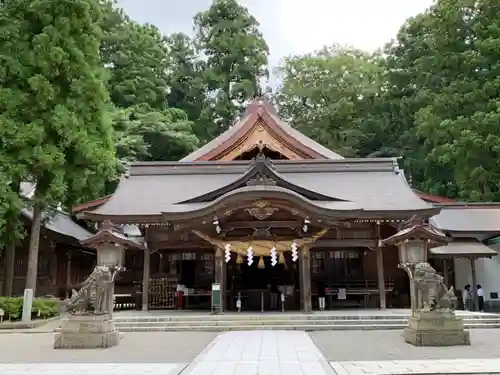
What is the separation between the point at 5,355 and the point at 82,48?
989 centimetres

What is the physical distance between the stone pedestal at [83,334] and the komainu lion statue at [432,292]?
585 centimetres

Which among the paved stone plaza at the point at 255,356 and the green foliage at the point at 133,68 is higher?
the green foliage at the point at 133,68

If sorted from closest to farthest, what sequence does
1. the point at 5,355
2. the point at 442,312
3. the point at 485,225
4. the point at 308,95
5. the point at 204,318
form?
1. the point at 5,355
2. the point at 442,312
3. the point at 204,318
4. the point at 485,225
5. the point at 308,95

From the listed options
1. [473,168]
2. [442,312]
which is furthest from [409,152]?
[442,312]

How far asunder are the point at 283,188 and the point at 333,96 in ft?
76.6

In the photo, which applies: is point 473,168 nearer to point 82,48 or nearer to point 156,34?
point 82,48

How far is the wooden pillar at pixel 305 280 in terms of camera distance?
Result: 13008mm

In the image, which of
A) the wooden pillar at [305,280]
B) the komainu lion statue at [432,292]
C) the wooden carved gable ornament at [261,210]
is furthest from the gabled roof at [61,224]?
the komainu lion statue at [432,292]

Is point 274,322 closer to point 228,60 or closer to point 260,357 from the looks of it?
point 260,357

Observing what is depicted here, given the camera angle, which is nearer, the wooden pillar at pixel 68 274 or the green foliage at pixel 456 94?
the wooden pillar at pixel 68 274

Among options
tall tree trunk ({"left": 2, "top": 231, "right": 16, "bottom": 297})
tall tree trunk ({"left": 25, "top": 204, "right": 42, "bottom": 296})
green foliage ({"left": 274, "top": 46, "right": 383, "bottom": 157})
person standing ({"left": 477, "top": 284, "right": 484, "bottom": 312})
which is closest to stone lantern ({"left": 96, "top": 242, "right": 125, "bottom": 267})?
tall tree trunk ({"left": 25, "top": 204, "right": 42, "bottom": 296})

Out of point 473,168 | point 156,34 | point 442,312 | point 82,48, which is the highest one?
point 156,34

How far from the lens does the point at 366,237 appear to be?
14.4 meters

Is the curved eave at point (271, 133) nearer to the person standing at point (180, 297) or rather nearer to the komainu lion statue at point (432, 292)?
the person standing at point (180, 297)
